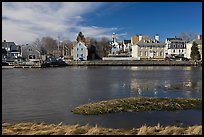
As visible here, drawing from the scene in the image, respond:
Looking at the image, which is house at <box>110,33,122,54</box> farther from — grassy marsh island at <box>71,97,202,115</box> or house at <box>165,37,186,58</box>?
grassy marsh island at <box>71,97,202,115</box>

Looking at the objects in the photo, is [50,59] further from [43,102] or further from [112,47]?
[43,102]

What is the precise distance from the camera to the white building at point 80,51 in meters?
104

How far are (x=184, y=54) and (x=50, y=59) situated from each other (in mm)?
51805

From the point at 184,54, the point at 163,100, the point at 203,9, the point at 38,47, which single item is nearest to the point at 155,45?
the point at 184,54

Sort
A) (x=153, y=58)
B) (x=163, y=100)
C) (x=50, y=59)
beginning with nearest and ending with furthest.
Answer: (x=163, y=100) → (x=50, y=59) → (x=153, y=58)

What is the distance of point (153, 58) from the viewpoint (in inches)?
4190

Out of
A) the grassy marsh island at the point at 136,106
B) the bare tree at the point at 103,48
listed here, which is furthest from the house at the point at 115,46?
the grassy marsh island at the point at 136,106

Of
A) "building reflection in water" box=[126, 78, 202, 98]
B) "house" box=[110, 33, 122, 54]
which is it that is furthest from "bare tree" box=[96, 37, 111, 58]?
"building reflection in water" box=[126, 78, 202, 98]

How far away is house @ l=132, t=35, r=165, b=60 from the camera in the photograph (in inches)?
4161

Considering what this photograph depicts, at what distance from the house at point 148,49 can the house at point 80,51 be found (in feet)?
61.5

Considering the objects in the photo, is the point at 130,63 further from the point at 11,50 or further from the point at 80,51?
the point at 11,50

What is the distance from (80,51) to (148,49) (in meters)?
25.2

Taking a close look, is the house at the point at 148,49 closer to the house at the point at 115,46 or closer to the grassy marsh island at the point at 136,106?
the house at the point at 115,46

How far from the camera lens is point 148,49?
349 ft
